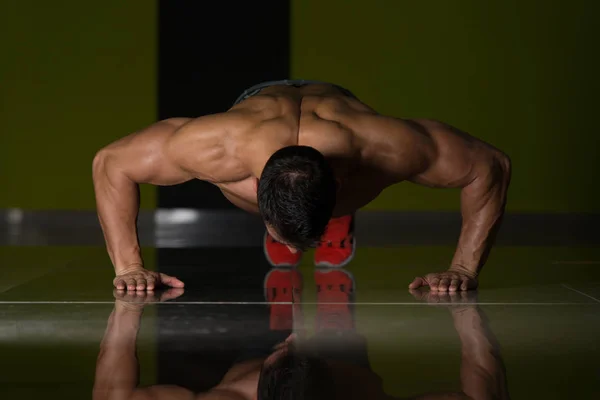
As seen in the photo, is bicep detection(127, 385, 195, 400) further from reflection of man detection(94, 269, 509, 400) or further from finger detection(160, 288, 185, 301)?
finger detection(160, 288, 185, 301)

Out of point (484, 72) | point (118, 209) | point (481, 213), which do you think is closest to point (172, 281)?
point (118, 209)

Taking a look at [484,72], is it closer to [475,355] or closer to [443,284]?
[443,284]

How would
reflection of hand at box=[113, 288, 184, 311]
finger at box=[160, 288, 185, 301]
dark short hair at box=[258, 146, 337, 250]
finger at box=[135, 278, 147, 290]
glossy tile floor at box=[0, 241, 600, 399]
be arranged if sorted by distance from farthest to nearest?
finger at box=[135, 278, 147, 290], finger at box=[160, 288, 185, 301], reflection of hand at box=[113, 288, 184, 311], dark short hair at box=[258, 146, 337, 250], glossy tile floor at box=[0, 241, 600, 399]

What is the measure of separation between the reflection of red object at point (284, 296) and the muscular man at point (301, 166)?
6.0 inches

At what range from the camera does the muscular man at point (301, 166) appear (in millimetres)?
2088

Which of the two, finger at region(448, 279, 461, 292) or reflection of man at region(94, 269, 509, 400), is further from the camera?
finger at region(448, 279, 461, 292)

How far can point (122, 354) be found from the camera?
1.74 meters

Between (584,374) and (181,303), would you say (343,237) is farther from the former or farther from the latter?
(584,374)

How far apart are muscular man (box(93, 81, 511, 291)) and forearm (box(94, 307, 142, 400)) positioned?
40cm

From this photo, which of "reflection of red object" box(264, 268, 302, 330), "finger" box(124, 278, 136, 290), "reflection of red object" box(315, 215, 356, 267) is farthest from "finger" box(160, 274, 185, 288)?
"reflection of red object" box(315, 215, 356, 267)

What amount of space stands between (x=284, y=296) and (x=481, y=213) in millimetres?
597

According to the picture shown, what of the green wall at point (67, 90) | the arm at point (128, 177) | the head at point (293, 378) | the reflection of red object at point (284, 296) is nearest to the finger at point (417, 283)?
the reflection of red object at point (284, 296)

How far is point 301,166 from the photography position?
2.07 metres

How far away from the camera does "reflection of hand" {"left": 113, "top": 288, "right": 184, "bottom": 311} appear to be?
233 centimetres
